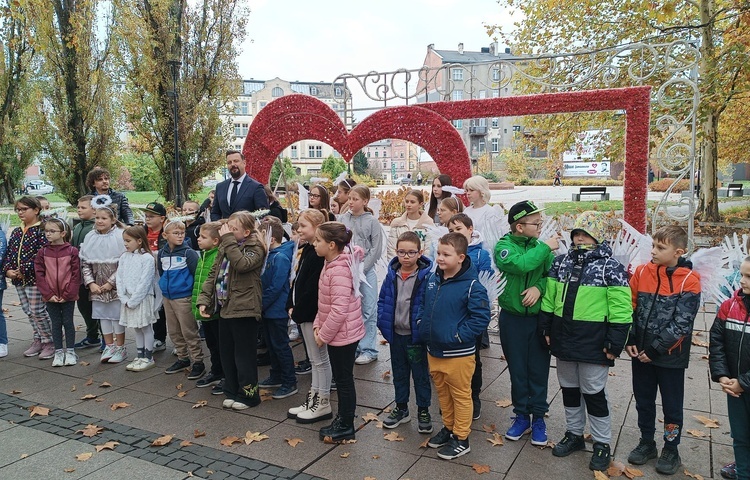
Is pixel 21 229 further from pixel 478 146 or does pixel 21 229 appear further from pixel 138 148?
pixel 478 146

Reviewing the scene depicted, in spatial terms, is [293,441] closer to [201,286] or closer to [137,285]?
[201,286]

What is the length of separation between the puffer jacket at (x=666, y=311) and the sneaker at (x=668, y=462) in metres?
0.57

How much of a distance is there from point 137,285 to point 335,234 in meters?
2.79

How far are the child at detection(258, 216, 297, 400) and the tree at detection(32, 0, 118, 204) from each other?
12000 millimetres

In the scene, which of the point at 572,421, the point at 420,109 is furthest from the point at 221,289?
the point at 420,109

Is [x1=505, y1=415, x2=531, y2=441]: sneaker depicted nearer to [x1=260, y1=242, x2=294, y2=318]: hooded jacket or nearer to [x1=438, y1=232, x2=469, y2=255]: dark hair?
[x1=438, y1=232, x2=469, y2=255]: dark hair

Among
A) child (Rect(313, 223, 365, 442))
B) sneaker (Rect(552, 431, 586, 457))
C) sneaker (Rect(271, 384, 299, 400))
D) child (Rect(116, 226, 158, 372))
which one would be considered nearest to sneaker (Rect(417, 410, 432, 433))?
child (Rect(313, 223, 365, 442))

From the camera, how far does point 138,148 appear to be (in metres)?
15.4

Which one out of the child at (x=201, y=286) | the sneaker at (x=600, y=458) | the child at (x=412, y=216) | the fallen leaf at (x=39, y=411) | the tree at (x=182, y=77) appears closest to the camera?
the sneaker at (x=600, y=458)

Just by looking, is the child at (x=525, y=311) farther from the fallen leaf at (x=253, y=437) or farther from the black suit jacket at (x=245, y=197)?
the black suit jacket at (x=245, y=197)

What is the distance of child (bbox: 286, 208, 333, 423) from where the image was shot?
431cm

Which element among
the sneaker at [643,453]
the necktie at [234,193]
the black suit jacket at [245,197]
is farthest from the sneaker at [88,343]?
the sneaker at [643,453]

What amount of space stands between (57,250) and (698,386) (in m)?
6.43

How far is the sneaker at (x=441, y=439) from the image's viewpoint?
391 cm
